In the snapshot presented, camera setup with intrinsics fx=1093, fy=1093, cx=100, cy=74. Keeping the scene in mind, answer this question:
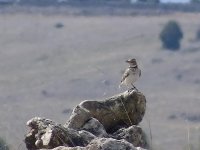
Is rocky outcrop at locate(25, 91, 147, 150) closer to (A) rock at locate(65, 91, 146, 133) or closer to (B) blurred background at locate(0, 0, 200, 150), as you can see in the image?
(A) rock at locate(65, 91, 146, 133)

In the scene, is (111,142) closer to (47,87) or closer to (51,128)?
(51,128)

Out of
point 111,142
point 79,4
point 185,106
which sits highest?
point 111,142

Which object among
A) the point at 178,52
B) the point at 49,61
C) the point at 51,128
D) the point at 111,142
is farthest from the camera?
the point at 178,52

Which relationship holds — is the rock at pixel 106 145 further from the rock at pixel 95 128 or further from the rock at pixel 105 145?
the rock at pixel 95 128

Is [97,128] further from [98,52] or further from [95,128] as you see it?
[98,52]

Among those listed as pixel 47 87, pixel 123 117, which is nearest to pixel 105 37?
pixel 47 87

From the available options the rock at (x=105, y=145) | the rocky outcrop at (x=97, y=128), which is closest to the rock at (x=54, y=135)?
the rocky outcrop at (x=97, y=128)
